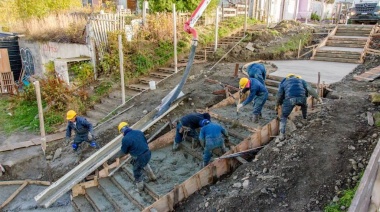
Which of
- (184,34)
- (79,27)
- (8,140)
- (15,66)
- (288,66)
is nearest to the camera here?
(8,140)

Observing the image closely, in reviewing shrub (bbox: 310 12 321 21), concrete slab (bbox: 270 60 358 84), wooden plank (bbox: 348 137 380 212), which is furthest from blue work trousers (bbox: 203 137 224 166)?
shrub (bbox: 310 12 321 21)

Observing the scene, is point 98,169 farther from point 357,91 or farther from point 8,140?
point 357,91

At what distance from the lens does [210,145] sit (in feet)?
20.1

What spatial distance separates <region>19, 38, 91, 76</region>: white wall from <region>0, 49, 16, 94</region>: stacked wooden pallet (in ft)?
3.71

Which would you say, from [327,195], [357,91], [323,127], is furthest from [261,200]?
[357,91]

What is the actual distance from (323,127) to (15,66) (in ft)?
54.1

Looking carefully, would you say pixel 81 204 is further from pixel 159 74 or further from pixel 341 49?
pixel 341 49

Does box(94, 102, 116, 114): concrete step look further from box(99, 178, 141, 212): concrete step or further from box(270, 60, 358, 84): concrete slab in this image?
box(270, 60, 358, 84): concrete slab

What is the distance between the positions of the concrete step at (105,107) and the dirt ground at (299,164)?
1.88 metres

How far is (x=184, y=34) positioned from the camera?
47.4ft

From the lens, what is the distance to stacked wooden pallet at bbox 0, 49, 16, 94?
47.0 ft

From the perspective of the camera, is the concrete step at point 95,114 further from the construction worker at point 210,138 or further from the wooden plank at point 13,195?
the construction worker at point 210,138

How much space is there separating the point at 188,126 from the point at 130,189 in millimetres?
1999

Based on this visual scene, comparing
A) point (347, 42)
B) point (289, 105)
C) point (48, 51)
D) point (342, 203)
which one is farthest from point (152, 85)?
point (347, 42)
